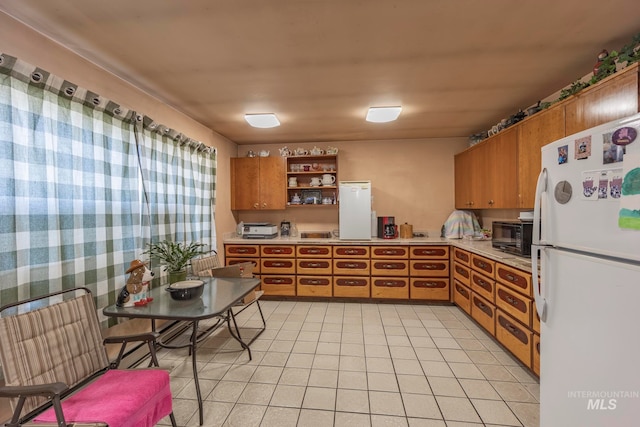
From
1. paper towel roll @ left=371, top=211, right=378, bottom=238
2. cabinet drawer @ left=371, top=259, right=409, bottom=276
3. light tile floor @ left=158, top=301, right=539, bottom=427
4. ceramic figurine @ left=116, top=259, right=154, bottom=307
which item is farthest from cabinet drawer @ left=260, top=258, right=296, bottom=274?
ceramic figurine @ left=116, top=259, right=154, bottom=307

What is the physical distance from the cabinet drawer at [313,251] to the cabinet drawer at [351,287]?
14.7 inches

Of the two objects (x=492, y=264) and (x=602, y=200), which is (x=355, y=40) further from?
(x=492, y=264)

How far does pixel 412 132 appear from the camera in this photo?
3916mm

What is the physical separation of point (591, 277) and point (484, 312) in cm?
192

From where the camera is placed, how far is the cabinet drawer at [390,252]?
→ 372 cm

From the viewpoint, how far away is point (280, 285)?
12.9 feet

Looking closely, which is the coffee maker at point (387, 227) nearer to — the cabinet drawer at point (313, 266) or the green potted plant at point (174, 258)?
the cabinet drawer at point (313, 266)

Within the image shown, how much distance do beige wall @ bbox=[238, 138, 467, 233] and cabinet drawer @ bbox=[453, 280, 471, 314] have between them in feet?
3.51

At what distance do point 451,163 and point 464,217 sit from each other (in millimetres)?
910

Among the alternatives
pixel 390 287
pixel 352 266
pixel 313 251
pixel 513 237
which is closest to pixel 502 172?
pixel 513 237

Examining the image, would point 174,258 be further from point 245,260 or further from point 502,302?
point 502,302

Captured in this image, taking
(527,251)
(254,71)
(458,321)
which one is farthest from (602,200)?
(458,321)

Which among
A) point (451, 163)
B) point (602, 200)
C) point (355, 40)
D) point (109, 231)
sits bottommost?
point (109, 231)

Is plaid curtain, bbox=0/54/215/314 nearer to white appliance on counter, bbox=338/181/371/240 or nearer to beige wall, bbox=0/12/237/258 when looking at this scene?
beige wall, bbox=0/12/237/258
